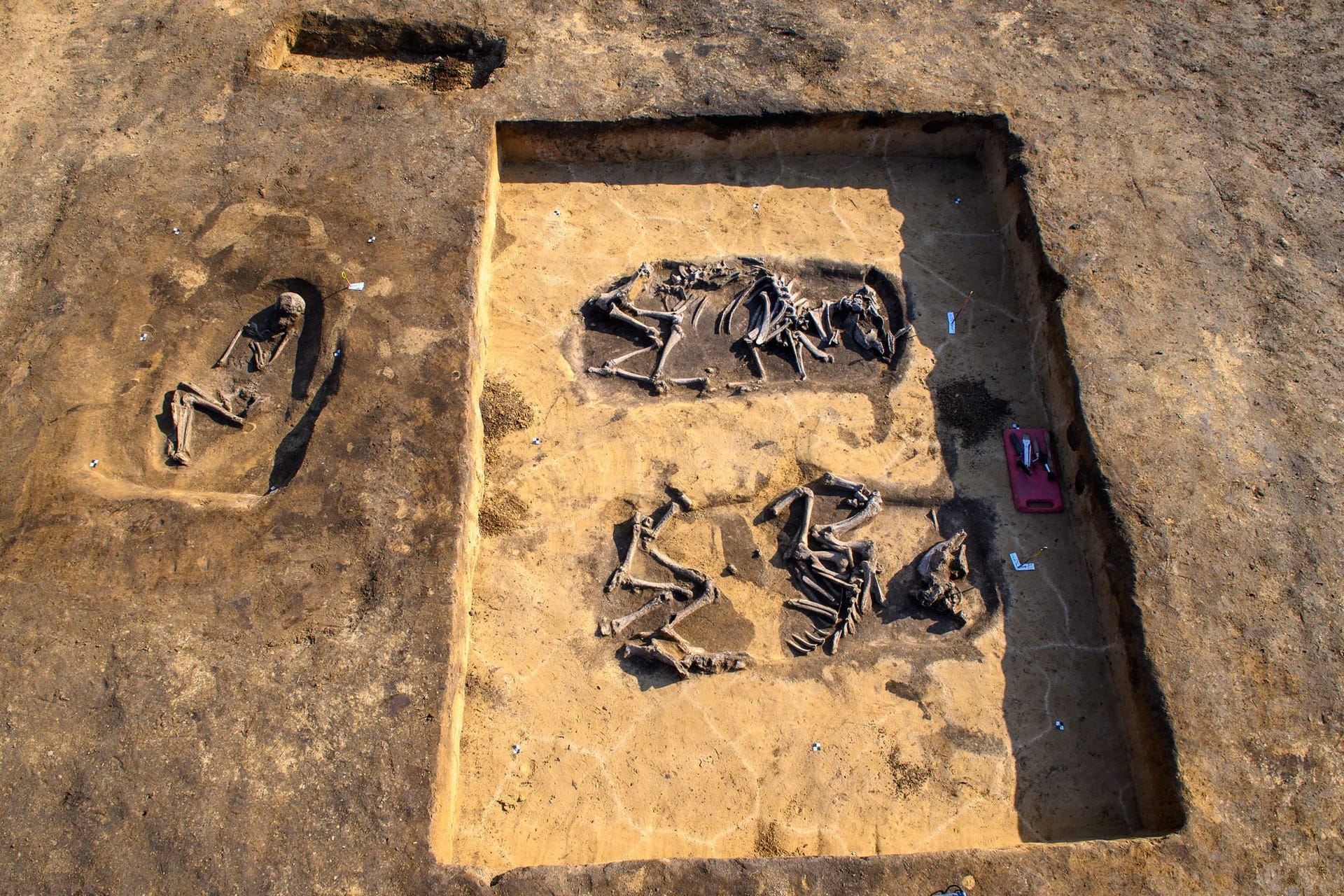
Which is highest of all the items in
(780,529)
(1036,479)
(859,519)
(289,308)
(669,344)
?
(1036,479)

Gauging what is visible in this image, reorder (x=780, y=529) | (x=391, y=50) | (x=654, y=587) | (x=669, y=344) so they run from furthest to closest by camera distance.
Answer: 1. (x=391, y=50)
2. (x=669, y=344)
3. (x=780, y=529)
4. (x=654, y=587)

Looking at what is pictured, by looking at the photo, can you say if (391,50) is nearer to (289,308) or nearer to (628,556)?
(289,308)

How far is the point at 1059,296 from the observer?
6.69 m

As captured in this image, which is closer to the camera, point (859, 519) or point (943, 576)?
point (943, 576)

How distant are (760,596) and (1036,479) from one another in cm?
226

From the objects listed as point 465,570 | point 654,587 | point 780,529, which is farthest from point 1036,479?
point 465,570

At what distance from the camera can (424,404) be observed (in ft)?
20.0

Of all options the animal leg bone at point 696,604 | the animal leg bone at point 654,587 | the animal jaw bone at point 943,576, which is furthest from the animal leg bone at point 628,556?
the animal jaw bone at point 943,576

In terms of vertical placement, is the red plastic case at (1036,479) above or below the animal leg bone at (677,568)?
above

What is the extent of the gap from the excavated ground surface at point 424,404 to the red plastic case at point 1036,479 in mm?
496

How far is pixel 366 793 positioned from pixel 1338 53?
10.4 m

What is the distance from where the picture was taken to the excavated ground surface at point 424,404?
15.5 feet

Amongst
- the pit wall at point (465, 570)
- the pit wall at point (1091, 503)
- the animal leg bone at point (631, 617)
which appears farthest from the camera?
the animal leg bone at point (631, 617)

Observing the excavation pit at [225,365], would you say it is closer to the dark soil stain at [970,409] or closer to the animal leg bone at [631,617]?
the animal leg bone at [631,617]
